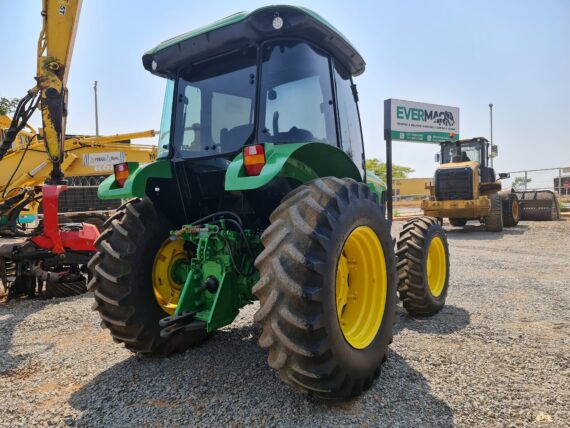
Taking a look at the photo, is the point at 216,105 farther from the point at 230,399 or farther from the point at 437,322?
the point at 437,322

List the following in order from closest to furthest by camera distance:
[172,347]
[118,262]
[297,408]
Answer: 1. [297,408]
2. [118,262]
3. [172,347]

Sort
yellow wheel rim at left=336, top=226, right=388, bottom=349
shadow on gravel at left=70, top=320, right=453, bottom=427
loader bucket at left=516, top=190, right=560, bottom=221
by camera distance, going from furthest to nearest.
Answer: loader bucket at left=516, top=190, right=560, bottom=221 → yellow wheel rim at left=336, top=226, right=388, bottom=349 → shadow on gravel at left=70, top=320, right=453, bottom=427

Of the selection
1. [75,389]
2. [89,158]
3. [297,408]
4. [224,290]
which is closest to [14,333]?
[75,389]

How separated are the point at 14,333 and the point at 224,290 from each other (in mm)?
2884

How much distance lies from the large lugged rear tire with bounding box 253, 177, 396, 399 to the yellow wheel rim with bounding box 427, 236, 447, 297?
2.26 m

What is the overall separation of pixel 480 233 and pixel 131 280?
1274cm

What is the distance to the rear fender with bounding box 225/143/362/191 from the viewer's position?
98.7 inches

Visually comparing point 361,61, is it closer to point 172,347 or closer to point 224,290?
point 224,290

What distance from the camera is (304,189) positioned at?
2.57m

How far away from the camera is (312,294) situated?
227 centimetres

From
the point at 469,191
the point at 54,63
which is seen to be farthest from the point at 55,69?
the point at 469,191

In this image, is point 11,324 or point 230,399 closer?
point 230,399

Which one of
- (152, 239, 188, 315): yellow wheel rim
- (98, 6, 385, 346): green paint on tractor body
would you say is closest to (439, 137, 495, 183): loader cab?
(98, 6, 385, 346): green paint on tractor body

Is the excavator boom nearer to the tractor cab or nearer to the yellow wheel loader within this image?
the tractor cab
